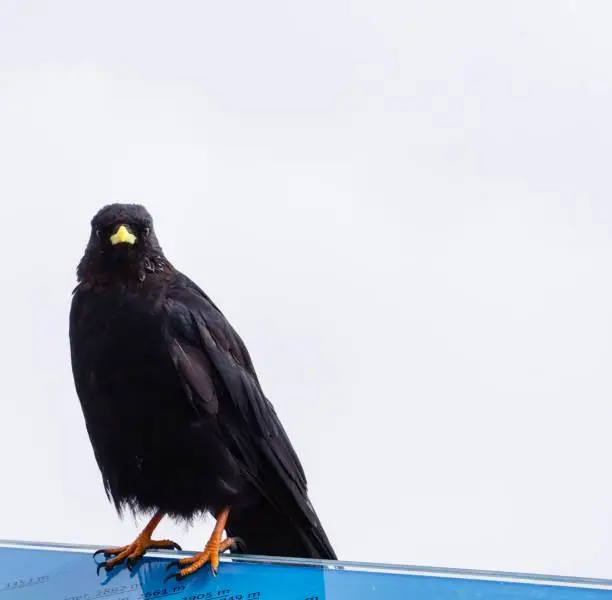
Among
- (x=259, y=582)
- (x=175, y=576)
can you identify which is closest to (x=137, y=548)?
(x=175, y=576)

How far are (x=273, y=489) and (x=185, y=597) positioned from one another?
134 cm

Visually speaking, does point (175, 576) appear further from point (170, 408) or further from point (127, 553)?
point (170, 408)

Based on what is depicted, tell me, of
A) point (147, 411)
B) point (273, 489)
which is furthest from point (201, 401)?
point (273, 489)

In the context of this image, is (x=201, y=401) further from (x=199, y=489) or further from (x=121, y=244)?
(x=121, y=244)

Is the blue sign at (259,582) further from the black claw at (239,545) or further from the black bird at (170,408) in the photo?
the black claw at (239,545)

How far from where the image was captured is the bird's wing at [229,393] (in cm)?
532

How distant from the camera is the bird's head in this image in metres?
5.48

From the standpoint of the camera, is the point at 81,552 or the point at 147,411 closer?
the point at 81,552

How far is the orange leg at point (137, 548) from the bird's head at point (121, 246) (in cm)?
125

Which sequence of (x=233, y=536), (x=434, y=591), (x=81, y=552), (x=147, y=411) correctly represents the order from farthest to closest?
(x=233, y=536) → (x=147, y=411) → (x=81, y=552) → (x=434, y=591)

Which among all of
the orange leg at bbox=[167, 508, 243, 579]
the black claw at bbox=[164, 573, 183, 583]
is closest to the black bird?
the orange leg at bbox=[167, 508, 243, 579]

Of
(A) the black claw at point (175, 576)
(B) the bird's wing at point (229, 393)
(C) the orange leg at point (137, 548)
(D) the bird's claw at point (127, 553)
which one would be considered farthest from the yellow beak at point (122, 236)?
(A) the black claw at point (175, 576)

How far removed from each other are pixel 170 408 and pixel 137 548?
678mm

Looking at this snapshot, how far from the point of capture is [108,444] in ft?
17.4
